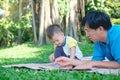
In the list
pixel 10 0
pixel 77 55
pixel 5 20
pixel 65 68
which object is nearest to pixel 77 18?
pixel 5 20

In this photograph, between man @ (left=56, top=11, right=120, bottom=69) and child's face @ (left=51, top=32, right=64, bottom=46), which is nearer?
man @ (left=56, top=11, right=120, bottom=69)

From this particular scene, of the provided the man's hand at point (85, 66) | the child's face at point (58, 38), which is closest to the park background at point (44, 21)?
the child's face at point (58, 38)

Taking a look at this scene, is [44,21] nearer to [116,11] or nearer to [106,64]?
[116,11]

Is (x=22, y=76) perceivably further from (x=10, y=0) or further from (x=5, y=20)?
(x=10, y=0)

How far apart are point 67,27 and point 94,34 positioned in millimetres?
11509

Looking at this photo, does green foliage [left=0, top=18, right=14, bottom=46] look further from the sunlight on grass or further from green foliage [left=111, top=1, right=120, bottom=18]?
the sunlight on grass

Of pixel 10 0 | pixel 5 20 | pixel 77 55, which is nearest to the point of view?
pixel 77 55

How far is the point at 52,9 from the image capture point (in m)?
16.1

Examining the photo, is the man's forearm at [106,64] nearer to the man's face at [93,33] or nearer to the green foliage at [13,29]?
the man's face at [93,33]

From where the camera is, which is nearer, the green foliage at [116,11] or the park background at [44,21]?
the park background at [44,21]

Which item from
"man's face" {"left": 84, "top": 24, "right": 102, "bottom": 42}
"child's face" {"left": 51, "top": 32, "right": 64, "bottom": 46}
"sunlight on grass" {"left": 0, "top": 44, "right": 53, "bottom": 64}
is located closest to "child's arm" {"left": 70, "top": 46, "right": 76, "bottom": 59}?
"child's face" {"left": 51, "top": 32, "right": 64, "bottom": 46}

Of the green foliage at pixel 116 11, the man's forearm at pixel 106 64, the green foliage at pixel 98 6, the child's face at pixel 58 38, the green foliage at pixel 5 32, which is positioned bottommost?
the green foliage at pixel 5 32

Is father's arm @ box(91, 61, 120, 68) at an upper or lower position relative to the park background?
upper

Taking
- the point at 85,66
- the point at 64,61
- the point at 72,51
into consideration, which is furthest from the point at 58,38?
the point at 85,66
